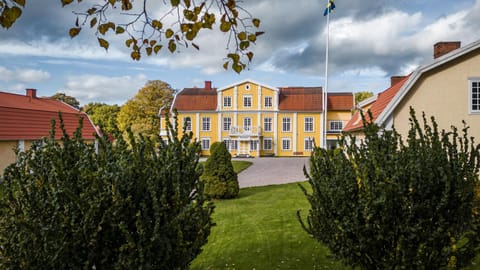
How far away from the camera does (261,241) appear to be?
762cm

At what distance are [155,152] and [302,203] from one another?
933 cm

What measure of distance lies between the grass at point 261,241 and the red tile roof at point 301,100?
96.2ft

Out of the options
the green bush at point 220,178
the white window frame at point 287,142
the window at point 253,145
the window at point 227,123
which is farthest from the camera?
the window at point 227,123

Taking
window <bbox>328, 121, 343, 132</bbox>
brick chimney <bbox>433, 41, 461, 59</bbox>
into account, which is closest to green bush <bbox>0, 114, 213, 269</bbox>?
brick chimney <bbox>433, 41, 461, 59</bbox>

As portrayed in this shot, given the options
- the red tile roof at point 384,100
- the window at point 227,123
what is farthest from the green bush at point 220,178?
the window at point 227,123

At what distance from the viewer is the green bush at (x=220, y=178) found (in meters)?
13.2

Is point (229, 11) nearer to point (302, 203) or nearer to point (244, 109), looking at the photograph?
point (302, 203)

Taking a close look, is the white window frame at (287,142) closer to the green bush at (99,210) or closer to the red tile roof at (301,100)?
the red tile roof at (301,100)

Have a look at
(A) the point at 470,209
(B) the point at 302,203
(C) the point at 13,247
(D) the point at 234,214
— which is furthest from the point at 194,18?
(B) the point at 302,203

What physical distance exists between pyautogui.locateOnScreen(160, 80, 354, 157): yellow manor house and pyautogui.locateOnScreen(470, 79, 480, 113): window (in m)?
28.3

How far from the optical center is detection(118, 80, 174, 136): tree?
154 feet

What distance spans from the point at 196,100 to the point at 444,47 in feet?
101

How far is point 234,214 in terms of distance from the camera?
10.6 metres

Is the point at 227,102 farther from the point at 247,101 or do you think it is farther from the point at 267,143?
the point at 267,143
